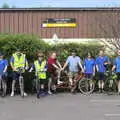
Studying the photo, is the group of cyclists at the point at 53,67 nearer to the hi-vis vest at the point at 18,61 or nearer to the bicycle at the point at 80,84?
the hi-vis vest at the point at 18,61

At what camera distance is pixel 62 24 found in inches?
1228

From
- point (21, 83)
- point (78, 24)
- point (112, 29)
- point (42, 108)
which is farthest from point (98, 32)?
point (42, 108)

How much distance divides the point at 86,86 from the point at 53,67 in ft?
4.69

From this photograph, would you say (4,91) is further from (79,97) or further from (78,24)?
(78,24)

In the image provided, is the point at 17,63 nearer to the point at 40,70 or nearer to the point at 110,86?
the point at 40,70

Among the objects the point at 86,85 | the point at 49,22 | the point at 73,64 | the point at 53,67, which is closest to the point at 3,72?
the point at 53,67

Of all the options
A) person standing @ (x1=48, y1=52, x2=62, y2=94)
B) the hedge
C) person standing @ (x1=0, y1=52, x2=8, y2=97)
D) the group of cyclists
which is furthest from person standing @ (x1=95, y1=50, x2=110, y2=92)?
person standing @ (x1=0, y1=52, x2=8, y2=97)

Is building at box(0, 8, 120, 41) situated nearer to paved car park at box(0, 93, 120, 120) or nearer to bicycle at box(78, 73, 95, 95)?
bicycle at box(78, 73, 95, 95)

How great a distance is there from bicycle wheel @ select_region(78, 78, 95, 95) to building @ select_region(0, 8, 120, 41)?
555 inches

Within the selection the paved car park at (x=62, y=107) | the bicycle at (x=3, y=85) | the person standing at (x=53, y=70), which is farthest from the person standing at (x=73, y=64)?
the bicycle at (x=3, y=85)

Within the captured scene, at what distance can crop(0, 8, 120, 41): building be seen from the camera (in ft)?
99.8

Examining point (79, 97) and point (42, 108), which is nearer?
point (42, 108)

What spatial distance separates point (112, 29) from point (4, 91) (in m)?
10.3

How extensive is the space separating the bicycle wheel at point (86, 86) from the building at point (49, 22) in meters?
14.1
